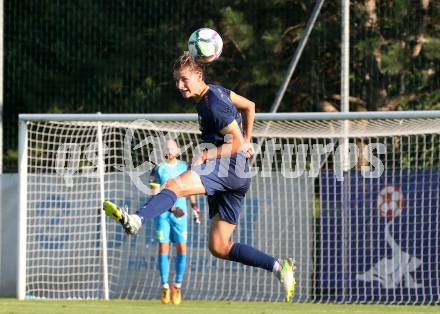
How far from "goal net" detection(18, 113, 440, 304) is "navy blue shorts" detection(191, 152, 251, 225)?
399 cm

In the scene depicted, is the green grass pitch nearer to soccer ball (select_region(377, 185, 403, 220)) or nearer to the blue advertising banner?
the blue advertising banner

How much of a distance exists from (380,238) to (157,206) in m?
5.70

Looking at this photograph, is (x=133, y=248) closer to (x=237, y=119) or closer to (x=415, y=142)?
(x=415, y=142)

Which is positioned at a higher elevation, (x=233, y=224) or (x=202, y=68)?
(x=202, y=68)

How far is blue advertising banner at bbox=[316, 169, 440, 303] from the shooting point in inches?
505

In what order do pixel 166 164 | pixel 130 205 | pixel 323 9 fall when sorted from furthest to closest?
1. pixel 323 9
2. pixel 130 205
3. pixel 166 164

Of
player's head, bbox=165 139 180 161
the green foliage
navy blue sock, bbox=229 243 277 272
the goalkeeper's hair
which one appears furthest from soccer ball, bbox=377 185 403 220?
the goalkeeper's hair

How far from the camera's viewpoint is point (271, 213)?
532 inches

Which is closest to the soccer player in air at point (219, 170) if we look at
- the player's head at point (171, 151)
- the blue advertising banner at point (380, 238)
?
the player's head at point (171, 151)

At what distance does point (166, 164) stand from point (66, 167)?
183cm

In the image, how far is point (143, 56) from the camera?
17.3m

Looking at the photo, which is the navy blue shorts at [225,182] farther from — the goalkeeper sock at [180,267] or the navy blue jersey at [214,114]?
the goalkeeper sock at [180,267]

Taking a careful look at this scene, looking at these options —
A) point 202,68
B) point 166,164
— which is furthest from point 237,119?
point 166,164

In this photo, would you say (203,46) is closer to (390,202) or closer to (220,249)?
(220,249)
